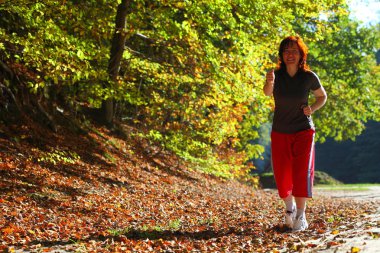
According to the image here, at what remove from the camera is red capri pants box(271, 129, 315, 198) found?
5840 millimetres

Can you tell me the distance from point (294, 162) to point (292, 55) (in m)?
1.27

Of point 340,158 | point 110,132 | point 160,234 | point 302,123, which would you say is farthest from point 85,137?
point 340,158

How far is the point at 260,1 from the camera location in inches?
412

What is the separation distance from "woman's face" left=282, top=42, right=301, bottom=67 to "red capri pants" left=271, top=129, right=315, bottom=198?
830 millimetres

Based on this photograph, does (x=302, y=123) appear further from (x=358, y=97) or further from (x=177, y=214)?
(x=358, y=97)

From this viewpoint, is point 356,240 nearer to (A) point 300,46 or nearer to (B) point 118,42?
(A) point 300,46

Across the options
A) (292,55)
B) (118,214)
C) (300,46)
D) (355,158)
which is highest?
(300,46)

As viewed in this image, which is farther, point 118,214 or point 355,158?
point 355,158

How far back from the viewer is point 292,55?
5.94 metres

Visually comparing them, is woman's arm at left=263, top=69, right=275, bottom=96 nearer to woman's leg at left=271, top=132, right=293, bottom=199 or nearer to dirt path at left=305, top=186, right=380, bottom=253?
woman's leg at left=271, top=132, right=293, bottom=199

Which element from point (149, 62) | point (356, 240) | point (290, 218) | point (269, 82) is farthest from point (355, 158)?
point (356, 240)

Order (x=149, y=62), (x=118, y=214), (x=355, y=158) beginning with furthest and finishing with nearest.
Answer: (x=355, y=158), (x=149, y=62), (x=118, y=214)

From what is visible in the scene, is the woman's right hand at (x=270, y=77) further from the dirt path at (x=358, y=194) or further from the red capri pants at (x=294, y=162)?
the dirt path at (x=358, y=194)

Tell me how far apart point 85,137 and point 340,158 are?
54311mm
